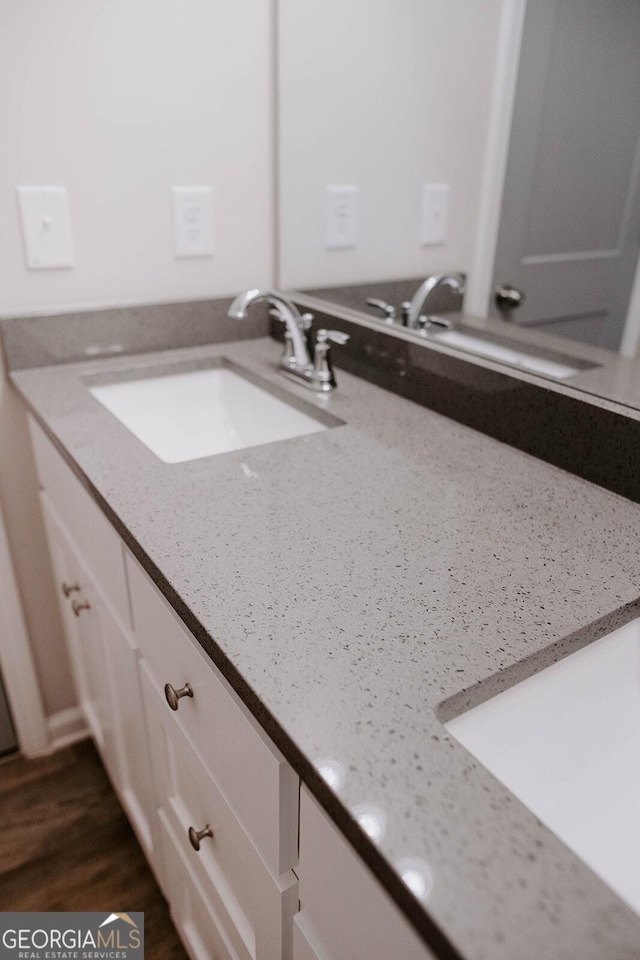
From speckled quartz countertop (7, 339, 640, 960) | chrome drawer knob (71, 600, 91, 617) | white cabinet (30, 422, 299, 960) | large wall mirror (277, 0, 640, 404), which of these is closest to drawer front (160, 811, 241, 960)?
white cabinet (30, 422, 299, 960)

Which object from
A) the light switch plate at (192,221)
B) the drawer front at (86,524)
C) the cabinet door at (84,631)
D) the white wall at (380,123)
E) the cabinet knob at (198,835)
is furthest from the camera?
the light switch plate at (192,221)

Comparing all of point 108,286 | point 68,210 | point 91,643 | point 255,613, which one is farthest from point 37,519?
point 255,613

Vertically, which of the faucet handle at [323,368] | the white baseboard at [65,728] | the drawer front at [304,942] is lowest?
the white baseboard at [65,728]

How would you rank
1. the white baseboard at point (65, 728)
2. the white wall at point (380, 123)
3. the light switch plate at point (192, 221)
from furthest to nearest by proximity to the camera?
the white baseboard at point (65, 728)
the light switch plate at point (192, 221)
the white wall at point (380, 123)

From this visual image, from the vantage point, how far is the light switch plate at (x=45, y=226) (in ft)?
3.68

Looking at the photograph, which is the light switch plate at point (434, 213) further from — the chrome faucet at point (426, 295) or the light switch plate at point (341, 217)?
the light switch plate at point (341, 217)

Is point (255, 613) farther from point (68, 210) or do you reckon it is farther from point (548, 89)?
point (68, 210)

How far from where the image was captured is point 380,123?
3.96 feet

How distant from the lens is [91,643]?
117 centimetres

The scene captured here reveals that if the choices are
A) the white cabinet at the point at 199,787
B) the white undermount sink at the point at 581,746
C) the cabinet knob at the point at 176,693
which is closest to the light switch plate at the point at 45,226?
the white cabinet at the point at 199,787

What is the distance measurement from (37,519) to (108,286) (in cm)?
48

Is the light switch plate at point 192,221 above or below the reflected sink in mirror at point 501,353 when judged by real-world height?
above

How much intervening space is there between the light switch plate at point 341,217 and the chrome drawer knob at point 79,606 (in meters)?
0.82

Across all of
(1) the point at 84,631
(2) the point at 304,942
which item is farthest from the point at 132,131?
(2) the point at 304,942
